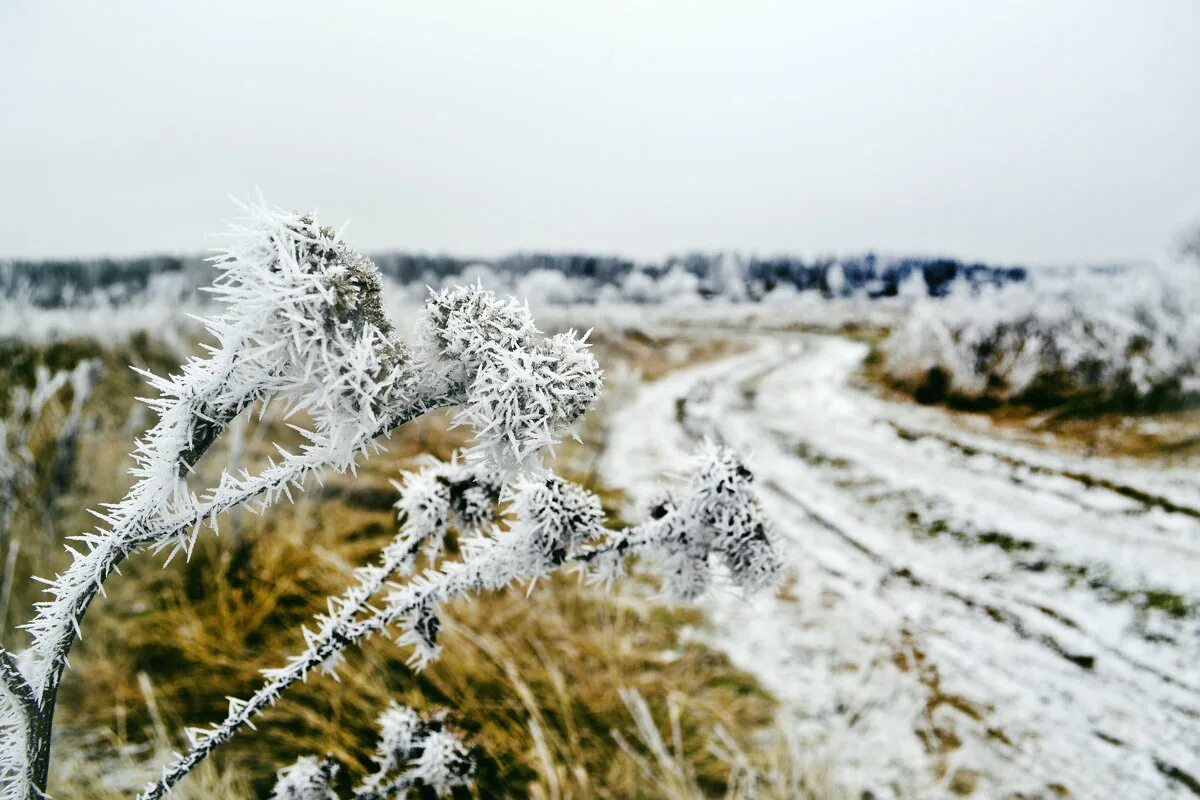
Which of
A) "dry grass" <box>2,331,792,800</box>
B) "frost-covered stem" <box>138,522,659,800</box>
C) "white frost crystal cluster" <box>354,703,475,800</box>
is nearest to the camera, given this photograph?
"frost-covered stem" <box>138,522,659,800</box>

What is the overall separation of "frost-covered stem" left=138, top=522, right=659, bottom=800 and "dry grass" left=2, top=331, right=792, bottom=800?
1036mm

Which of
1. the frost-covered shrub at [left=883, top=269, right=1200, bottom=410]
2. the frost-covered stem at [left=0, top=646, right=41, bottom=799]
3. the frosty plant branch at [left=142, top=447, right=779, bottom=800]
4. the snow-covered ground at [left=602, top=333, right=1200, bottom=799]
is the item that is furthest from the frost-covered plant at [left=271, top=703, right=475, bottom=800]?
the frost-covered shrub at [left=883, top=269, right=1200, bottom=410]

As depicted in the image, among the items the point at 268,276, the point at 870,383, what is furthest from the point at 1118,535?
the point at 870,383

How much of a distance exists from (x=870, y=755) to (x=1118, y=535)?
153 inches

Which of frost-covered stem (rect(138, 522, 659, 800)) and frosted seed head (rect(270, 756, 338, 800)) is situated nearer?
frost-covered stem (rect(138, 522, 659, 800))

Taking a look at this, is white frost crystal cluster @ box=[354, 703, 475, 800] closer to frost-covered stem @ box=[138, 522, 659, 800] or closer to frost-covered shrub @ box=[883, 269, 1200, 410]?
frost-covered stem @ box=[138, 522, 659, 800]

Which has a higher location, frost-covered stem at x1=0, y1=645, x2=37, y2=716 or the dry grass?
frost-covered stem at x1=0, y1=645, x2=37, y2=716

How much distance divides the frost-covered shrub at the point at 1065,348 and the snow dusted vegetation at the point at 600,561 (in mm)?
96

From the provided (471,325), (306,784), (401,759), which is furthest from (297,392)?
(401,759)

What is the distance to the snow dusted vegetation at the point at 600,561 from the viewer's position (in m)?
0.82

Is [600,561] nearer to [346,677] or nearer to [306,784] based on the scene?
[306,784]

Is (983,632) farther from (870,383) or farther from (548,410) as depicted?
(870,383)

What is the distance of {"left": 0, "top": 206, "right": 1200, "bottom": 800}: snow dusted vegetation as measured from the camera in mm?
825

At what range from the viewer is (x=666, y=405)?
34.7ft
